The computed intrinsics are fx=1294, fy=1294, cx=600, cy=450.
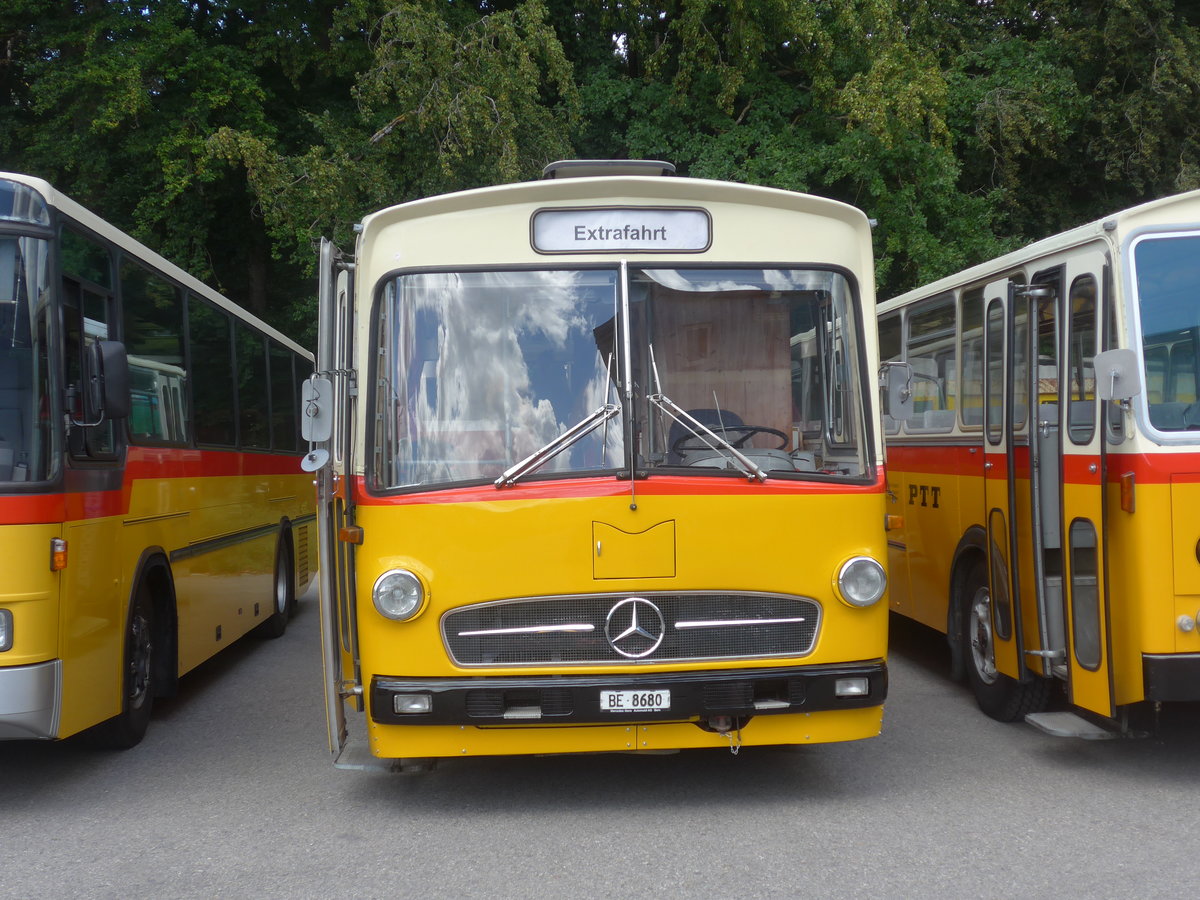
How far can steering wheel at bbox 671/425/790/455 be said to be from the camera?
5.93 metres

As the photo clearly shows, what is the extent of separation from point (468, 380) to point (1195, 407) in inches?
136

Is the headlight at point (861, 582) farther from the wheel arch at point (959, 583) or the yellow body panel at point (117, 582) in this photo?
the yellow body panel at point (117, 582)

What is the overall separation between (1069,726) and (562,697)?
294 cm

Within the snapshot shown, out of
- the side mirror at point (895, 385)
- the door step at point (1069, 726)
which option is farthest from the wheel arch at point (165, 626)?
the door step at point (1069, 726)

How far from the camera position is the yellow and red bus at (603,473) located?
574 cm

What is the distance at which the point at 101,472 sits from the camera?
6727mm

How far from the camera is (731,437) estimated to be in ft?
19.9

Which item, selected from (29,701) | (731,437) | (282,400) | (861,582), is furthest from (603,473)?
(282,400)

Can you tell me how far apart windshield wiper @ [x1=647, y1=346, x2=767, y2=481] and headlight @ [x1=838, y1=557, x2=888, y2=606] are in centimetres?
57

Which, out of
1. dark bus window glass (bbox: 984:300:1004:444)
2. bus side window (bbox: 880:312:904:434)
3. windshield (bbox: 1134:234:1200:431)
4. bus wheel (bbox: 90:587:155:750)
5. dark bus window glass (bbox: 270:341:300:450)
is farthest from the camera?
dark bus window glass (bbox: 270:341:300:450)

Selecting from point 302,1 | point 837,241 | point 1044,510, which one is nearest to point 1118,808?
point 1044,510

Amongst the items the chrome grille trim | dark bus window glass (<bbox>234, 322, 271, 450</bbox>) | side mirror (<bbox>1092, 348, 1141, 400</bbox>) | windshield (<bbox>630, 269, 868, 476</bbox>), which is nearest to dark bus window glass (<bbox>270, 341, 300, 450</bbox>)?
dark bus window glass (<bbox>234, 322, 271, 450</bbox>)

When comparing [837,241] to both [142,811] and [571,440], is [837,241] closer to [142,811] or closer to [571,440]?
[571,440]

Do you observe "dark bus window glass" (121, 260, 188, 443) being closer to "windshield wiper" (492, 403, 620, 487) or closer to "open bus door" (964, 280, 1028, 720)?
"windshield wiper" (492, 403, 620, 487)
